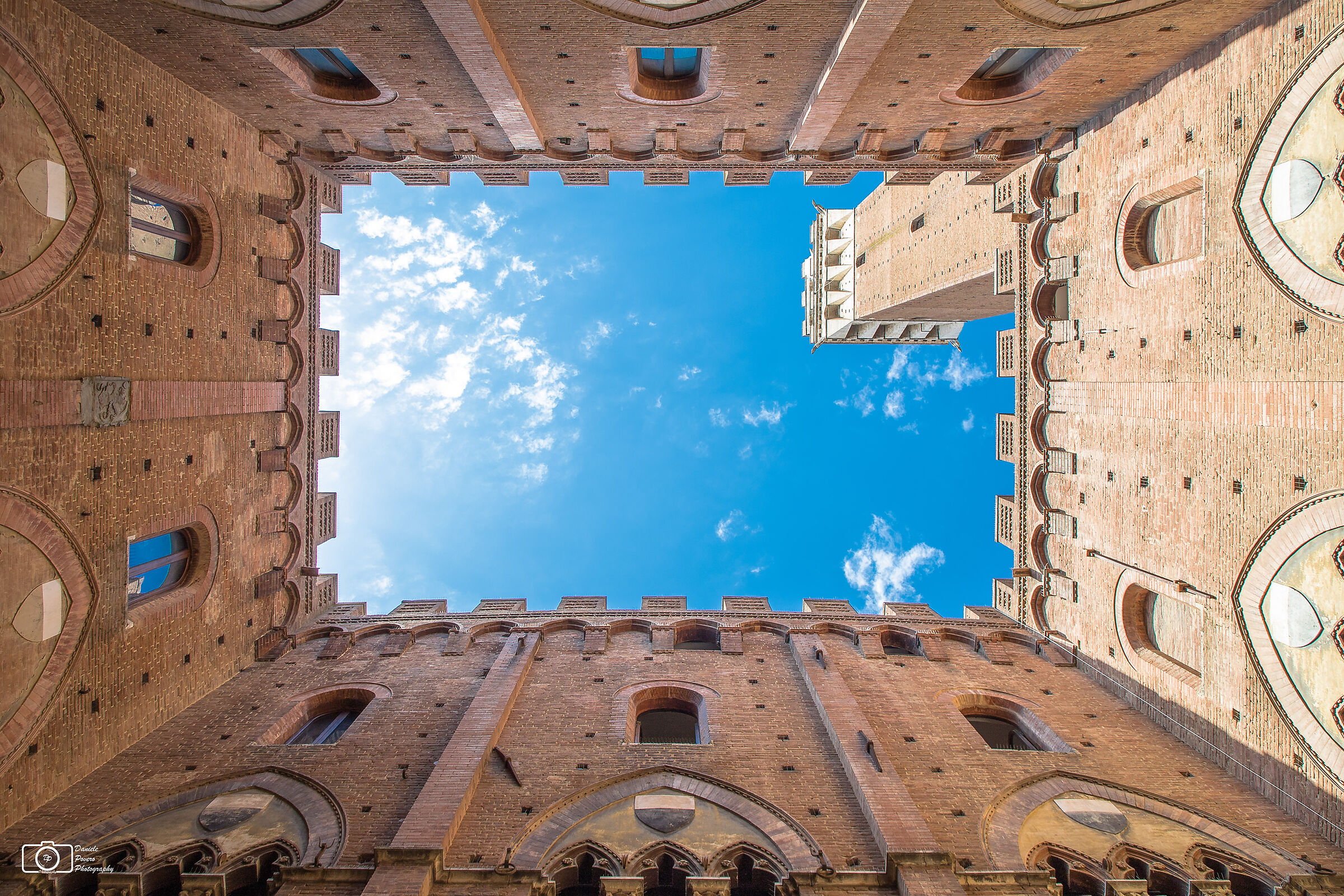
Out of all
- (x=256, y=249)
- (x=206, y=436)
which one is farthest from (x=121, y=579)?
(x=256, y=249)

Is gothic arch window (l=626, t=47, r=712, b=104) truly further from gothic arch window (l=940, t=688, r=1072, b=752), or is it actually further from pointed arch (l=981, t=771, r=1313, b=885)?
pointed arch (l=981, t=771, r=1313, b=885)

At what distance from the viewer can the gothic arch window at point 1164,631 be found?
40.9 ft

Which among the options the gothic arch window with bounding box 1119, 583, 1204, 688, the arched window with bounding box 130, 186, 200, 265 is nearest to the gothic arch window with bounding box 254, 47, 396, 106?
the arched window with bounding box 130, 186, 200, 265

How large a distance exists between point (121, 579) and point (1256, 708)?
67.9ft

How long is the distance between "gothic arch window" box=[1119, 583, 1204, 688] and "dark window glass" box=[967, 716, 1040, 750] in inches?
123

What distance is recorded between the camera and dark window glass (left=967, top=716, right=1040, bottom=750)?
45.5 feet

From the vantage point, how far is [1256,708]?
1095 cm

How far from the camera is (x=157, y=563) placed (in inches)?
497

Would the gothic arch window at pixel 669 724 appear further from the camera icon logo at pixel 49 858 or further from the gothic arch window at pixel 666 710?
the camera icon logo at pixel 49 858

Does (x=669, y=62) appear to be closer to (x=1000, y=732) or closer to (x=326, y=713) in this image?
(x=326, y=713)

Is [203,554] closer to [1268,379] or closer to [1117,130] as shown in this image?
[1268,379]

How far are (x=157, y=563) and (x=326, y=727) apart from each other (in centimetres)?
497

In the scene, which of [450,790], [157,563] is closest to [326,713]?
[157,563]

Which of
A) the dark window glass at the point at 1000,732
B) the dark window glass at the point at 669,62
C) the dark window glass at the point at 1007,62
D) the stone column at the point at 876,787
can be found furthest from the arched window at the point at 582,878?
the dark window glass at the point at 1007,62
